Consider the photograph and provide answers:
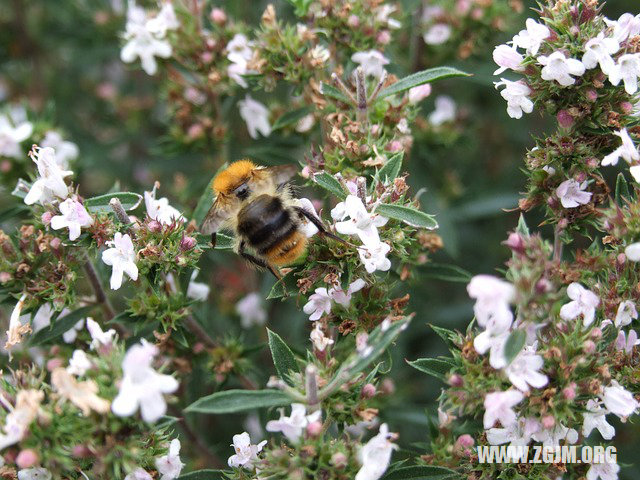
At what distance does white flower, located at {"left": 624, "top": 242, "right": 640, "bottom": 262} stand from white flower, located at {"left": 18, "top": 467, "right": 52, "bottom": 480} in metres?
2.58

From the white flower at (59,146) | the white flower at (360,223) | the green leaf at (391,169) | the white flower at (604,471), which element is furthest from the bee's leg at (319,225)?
the white flower at (59,146)

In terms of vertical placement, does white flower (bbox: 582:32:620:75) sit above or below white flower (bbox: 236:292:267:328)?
above

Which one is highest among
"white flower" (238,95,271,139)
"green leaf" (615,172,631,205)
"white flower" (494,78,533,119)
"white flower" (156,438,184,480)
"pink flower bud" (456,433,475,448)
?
"white flower" (238,95,271,139)

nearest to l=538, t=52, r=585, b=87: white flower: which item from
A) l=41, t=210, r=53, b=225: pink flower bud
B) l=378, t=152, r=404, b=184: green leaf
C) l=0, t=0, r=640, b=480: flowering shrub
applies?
l=0, t=0, r=640, b=480: flowering shrub

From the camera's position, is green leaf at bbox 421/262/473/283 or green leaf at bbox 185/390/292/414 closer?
green leaf at bbox 185/390/292/414

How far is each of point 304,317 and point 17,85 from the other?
3.76 meters

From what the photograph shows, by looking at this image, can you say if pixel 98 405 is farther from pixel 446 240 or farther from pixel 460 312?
pixel 460 312

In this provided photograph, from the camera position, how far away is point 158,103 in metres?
6.11

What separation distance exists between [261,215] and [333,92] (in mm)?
796

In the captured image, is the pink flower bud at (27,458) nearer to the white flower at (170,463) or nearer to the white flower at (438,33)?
the white flower at (170,463)

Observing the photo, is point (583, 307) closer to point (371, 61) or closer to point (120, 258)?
point (371, 61)

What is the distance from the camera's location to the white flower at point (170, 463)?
9.65ft

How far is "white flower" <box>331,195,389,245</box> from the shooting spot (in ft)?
9.60

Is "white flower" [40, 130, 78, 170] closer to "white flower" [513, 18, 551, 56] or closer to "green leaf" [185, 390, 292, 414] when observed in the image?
"green leaf" [185, 390, 292, 414]
